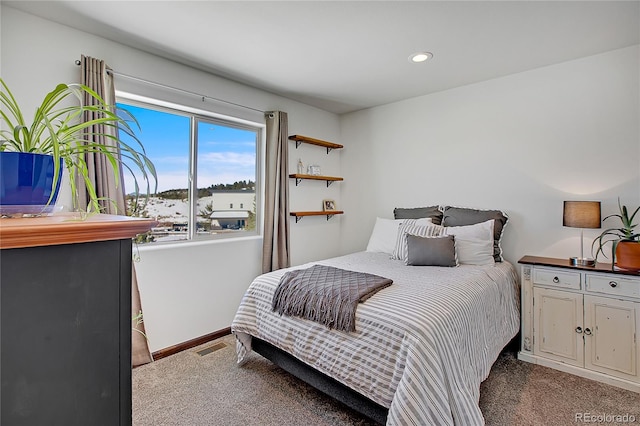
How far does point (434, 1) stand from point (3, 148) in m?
2.17

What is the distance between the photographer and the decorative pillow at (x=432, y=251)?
8.46ft

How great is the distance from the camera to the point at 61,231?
2.09ft

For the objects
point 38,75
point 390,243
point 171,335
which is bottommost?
point 171,335

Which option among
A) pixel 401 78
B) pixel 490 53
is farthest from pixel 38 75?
pixel 490 53

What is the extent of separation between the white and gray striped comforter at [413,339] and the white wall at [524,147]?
0.97m

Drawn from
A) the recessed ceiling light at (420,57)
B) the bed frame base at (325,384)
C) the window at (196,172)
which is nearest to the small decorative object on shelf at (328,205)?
the window at (196,172)

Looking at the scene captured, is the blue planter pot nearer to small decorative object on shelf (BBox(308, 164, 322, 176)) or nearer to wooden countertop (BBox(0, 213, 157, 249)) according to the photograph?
wooden countertop (BBox(0, 213, 157, 249))

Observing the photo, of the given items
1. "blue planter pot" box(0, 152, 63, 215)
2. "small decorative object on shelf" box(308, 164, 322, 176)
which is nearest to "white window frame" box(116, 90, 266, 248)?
"small decorative object on shelf" box(308, 164, 322, 176)

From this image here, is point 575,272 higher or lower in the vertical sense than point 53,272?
lower

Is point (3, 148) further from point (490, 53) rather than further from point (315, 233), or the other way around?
point (315, 233)

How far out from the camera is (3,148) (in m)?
0.80

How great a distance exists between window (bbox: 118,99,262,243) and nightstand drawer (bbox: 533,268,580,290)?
2673 millimetres

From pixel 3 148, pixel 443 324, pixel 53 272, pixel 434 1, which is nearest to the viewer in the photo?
pixel 53 272

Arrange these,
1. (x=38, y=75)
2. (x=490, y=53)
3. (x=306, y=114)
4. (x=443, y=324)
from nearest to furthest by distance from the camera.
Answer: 1. (x=443, y=324)
2. (x=38, y=75)
3. (x=490, y=53)
4. (x=306, y=114)
